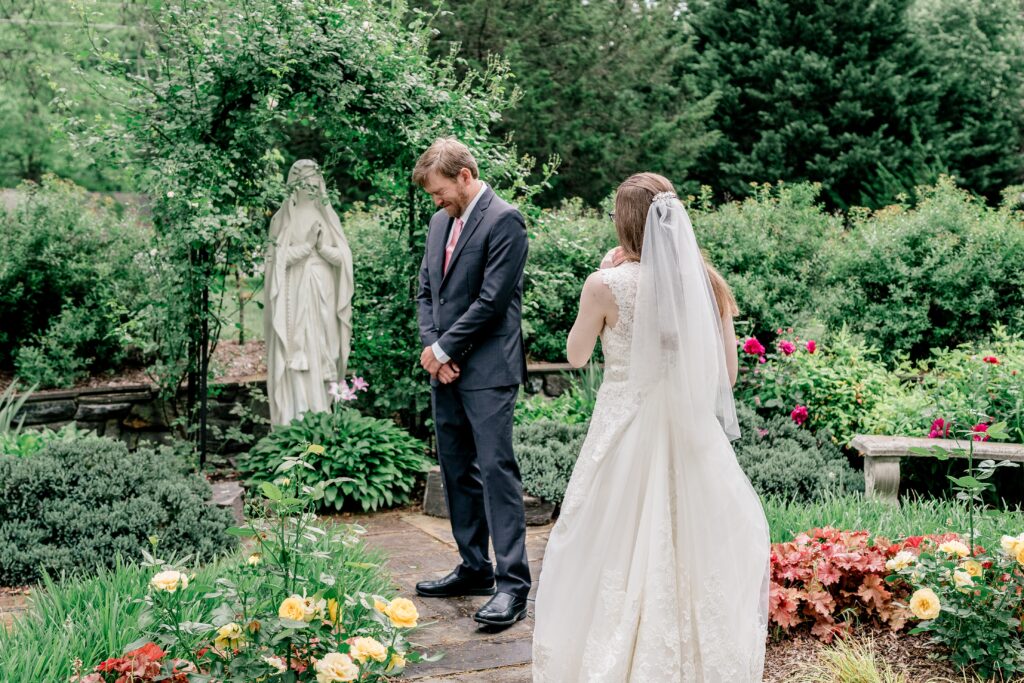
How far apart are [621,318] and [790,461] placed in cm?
305

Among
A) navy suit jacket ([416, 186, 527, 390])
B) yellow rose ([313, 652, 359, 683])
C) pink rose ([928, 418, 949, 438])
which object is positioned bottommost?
yellow rose ([313, 652, 359, 683])

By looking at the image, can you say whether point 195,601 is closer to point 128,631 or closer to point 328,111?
point 128,631

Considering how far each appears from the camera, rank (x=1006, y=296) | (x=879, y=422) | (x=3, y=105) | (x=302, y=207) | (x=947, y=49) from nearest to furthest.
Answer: (x=879, y=422)
(x=302, y=207)
(x=1006, y=296)
(x=3, y=105)
(x=947, y=49)

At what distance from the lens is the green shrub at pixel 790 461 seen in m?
5.53

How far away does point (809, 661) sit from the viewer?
136 inches

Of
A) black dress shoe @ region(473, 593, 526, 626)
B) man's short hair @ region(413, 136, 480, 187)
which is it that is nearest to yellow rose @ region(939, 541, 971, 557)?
black dress shoe @ region(473, 593, 526, 626)

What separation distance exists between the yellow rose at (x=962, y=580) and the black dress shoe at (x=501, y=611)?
1682mm

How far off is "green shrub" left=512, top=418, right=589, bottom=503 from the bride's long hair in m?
2.43

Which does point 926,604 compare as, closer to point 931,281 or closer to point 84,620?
point 84,620

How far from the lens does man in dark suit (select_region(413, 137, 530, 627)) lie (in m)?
3.88

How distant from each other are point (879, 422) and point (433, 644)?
3645 mm

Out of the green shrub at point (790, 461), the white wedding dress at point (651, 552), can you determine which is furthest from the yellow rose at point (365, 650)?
the green shrub at point (790, 461)

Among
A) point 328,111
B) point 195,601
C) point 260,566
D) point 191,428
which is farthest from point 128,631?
point 328,111

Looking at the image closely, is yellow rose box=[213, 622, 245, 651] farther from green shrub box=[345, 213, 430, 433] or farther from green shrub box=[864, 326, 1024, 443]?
green shrub box=[864, 326, 1024, 443]
